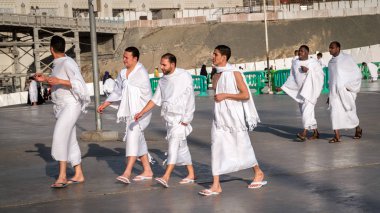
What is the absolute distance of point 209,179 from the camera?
11297 mm

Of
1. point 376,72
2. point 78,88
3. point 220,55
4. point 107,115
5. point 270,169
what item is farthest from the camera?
point 376,72

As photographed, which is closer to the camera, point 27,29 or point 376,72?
point 376,72

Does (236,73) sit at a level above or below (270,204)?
above

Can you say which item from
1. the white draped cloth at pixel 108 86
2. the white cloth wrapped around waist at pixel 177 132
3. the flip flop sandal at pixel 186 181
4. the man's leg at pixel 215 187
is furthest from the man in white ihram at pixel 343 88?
the white draped cloth at pixel 108 86

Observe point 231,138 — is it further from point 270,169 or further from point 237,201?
point 270,169

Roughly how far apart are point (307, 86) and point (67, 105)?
6304 mm

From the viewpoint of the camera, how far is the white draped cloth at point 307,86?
16312mm

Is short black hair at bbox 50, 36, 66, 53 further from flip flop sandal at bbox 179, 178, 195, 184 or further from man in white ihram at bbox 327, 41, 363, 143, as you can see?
man in white ihram at bbox 327, 41, 363, 143

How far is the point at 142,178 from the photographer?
1152cm

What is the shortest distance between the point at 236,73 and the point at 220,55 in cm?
28

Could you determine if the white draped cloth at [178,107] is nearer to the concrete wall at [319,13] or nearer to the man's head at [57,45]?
the man's head at [57,45]

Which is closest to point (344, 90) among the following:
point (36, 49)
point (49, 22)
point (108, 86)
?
point (108, 86)

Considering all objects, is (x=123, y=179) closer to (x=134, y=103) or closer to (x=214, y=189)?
(x=134, y=103)

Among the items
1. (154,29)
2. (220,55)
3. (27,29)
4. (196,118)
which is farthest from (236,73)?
(154,29)
